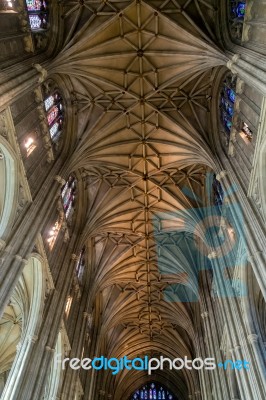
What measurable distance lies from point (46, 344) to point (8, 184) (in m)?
6.55

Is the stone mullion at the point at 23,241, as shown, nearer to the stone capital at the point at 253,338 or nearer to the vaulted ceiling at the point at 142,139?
the vaulted ceiling at the point at 142,139

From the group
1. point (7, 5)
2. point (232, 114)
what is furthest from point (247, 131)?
point (7, 5)

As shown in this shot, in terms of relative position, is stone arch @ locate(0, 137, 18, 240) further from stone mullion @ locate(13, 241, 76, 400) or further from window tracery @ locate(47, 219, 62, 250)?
stone mullion @ locate(13, 241, 76, 400)

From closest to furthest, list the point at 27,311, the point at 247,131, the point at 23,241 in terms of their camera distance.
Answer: the point at 23,241, the point at 247,131, the point at 27,311

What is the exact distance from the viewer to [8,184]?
13242 mm

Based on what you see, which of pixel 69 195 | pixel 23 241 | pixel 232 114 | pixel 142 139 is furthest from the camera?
pixel 142 139

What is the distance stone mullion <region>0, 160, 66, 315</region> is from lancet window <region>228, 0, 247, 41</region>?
1040 cm

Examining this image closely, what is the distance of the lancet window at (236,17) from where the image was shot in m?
14.7

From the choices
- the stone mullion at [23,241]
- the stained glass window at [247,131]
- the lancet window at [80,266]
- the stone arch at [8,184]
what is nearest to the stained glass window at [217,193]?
the stained glass window at [247,131]

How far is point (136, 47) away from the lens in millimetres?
18375

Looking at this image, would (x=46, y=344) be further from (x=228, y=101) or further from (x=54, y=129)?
(x=228, y=101)

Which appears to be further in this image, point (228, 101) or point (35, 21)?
point (228, 101)

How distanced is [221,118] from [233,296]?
9.11 m

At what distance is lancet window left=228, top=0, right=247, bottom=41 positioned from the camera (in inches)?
578
